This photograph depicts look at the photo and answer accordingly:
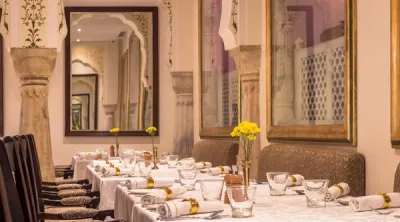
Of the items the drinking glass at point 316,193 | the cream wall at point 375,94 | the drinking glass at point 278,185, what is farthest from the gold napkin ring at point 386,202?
the cream wall at point 375,94

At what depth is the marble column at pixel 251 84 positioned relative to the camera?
6.93 meters

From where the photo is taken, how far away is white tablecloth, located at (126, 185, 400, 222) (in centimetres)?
248

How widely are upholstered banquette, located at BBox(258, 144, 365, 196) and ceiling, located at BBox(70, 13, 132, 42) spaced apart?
5894 mm

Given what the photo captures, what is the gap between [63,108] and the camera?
11.3 m

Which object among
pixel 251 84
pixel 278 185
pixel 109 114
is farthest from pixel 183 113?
pixel 278 185

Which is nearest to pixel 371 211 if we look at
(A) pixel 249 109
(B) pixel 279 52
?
(B) pixel 279 52

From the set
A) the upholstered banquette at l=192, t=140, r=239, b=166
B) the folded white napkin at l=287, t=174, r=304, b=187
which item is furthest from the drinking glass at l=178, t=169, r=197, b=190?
the upholstered banquette at l=192, t=140, r=239, b=166

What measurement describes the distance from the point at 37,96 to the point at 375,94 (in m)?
4.27

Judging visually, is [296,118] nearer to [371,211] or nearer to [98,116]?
[371,211]

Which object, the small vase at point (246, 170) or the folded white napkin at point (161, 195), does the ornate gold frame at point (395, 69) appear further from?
the folded white napkin at point (161, 195)

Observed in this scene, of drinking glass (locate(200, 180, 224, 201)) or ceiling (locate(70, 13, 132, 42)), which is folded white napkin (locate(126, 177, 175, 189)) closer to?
drinking glass (locate(200, 180, 224, 201))

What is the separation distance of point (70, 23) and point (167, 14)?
1.49 m

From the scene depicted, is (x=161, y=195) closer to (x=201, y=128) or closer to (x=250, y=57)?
(x=250, y=57)

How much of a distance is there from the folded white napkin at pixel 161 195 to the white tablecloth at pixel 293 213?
0.04 metres
